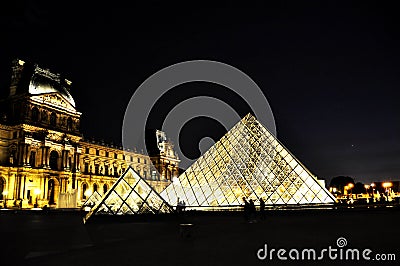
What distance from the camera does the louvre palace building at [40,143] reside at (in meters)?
42.8

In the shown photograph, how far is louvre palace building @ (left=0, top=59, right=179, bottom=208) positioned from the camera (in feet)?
141

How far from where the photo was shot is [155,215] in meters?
15.6

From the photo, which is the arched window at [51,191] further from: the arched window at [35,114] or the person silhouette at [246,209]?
the person silhouette at [246,209]

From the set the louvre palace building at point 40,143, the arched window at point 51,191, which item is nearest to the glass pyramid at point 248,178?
the louvre palace building at point 40,143

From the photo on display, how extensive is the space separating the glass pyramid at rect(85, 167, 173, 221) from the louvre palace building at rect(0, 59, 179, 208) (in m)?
23.3

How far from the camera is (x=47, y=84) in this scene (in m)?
48.7

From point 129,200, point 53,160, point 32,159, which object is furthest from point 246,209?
point 53,160

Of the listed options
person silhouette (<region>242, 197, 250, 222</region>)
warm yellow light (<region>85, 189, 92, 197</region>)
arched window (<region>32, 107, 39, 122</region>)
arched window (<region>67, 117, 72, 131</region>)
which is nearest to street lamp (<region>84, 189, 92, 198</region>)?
warm yellow light (<region>85, 189, 92, 197</region>)

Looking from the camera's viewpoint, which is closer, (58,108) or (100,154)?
(58,108)

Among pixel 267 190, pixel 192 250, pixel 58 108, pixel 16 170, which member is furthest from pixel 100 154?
pixel 192 250

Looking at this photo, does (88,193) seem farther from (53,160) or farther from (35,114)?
(35,114)

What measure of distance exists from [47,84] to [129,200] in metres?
39.3

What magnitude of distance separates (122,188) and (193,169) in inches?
359

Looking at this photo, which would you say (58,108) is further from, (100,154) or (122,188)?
(122,188)
